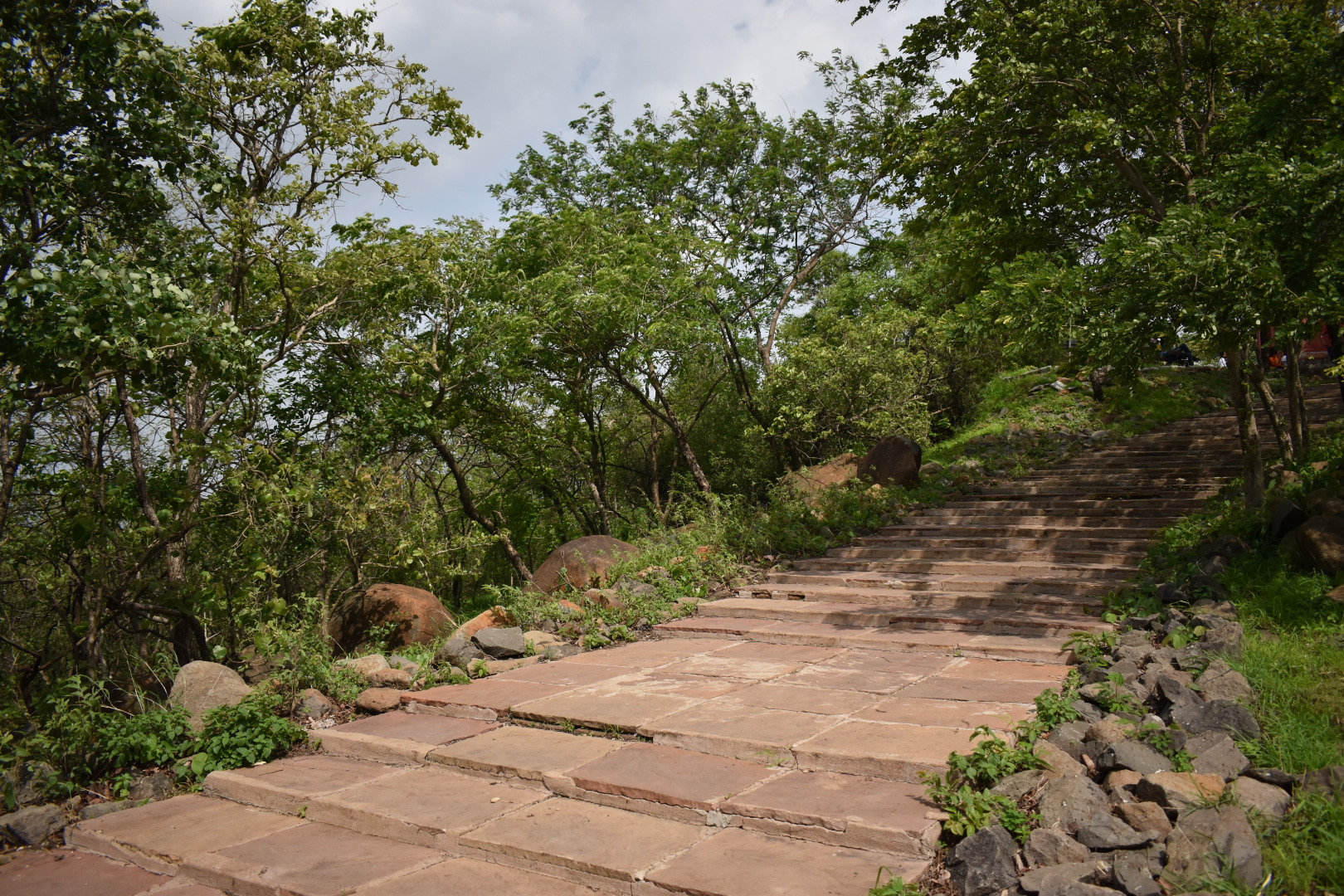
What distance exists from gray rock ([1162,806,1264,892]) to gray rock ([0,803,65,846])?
4.60 m

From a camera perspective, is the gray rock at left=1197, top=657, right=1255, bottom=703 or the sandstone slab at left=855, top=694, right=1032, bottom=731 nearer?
the gray rock at left=1197, top=657, right=1255, bottom=703

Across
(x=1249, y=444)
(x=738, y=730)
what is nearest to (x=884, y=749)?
(x=738, y=730)

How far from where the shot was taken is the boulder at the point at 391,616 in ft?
28.7

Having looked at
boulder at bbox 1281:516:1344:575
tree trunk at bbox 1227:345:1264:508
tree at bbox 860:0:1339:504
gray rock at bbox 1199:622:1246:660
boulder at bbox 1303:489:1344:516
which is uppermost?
tree at bbox 860:0:1339:504

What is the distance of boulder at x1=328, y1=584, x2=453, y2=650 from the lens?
8750 millimetres

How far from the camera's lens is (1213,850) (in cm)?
280

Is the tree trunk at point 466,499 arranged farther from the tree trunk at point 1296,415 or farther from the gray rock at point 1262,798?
the gray rock at point 1262,798

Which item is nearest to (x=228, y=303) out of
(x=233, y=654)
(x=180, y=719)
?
(x=233, y=654)

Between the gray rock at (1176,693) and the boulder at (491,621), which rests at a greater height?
the boulder at (491,621)

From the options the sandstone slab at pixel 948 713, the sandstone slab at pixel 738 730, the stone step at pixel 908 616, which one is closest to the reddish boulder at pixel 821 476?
the stone step at pixel 908 616

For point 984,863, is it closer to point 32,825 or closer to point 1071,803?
point 1071,803

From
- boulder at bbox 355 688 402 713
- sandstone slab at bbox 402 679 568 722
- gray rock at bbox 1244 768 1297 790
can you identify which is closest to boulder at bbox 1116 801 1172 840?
gray rock at bbox 1244 768 1297 790

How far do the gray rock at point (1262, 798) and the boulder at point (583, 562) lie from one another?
6174 mm

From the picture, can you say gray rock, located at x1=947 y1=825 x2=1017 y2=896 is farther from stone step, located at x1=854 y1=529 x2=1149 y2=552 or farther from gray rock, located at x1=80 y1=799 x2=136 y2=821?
stone step, located at x1=854 y1=529 x2=1149 y2=552
